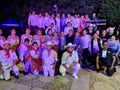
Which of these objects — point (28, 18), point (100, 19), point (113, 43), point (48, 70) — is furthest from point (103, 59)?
point (28, 18)

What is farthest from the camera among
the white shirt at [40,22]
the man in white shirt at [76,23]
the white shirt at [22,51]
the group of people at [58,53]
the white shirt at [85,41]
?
the white shirt at [40,22]

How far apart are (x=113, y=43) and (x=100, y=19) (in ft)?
10.5

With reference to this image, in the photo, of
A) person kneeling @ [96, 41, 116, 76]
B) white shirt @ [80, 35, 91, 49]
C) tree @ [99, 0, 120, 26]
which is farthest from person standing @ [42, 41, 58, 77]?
tree @ [99, 0, 120, 26]

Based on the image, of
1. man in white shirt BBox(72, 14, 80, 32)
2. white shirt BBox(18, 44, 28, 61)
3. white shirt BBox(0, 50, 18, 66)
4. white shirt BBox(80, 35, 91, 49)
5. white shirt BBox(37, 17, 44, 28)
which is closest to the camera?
white shirt BBox(0, 50, 18, 66)

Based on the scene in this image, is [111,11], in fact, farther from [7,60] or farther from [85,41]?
[7,60]

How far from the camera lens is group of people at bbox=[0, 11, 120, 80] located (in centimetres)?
740

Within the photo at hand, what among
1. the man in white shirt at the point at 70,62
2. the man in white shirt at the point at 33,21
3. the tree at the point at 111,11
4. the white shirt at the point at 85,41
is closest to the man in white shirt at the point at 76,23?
the tree at the point at 111,11

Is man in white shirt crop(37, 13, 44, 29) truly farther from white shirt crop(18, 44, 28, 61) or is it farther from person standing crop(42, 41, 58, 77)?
person standing crop(42, 41, 58, 77)

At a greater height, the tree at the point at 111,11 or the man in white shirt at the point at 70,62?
the tree at the point at 111,11

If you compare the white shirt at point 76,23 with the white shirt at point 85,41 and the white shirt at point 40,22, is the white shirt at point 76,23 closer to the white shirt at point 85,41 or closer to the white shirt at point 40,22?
the white shirt at point 40,22

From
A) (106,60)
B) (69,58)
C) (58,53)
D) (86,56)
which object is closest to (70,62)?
(69,58)

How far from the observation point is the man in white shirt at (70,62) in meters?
7.56

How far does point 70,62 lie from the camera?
760cm

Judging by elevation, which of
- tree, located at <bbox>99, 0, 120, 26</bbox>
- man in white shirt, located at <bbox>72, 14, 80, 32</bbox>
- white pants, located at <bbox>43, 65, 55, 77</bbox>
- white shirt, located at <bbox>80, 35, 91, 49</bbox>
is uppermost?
tree, located at <bbox>99, 0, 120, 26</bbox>
